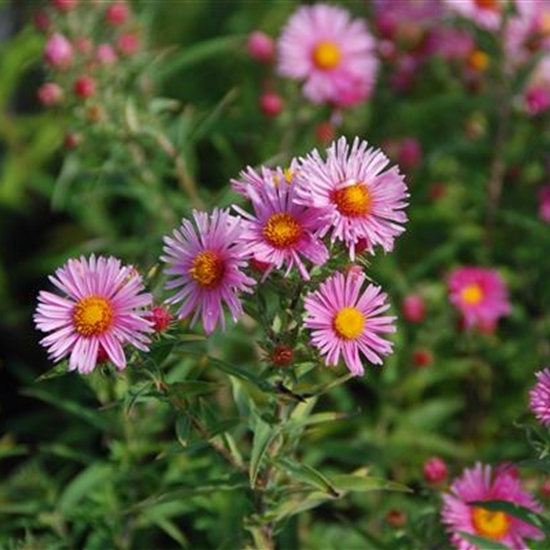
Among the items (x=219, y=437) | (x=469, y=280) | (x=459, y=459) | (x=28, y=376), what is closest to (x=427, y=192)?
(x=469, y=280)

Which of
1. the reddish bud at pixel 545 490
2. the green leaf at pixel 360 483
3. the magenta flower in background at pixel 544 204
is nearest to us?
the green leaf at pixel 360 483

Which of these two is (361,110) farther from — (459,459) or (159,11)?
(459,459)

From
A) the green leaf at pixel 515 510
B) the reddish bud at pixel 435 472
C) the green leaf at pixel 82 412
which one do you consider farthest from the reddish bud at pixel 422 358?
the green leaf at pixel 515 510

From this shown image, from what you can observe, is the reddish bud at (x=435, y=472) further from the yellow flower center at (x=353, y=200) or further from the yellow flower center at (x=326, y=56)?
the yellow flower center at (x=326, y=56)

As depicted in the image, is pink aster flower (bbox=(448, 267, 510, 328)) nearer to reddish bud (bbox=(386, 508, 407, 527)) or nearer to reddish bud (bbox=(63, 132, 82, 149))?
reddish bud (bbox=(386, 508, 407, 527))

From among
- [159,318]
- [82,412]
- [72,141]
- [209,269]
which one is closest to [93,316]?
[159,318]

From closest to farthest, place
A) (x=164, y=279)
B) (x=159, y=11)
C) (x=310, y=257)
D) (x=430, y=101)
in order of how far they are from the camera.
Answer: (x=310, y=257) < (x=164, y=279) < (x=430, y=101) < (x=159, y=11)
